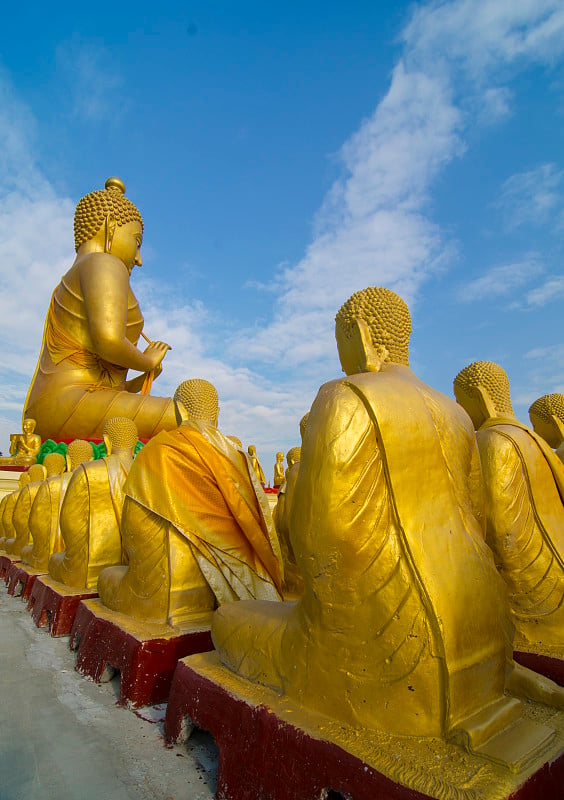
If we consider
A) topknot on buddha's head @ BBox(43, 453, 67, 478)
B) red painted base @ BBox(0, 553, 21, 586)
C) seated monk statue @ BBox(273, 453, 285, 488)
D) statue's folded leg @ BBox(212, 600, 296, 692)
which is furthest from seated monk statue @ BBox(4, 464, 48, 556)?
seated monk statue @ BBox(273, 453, 285, 488)

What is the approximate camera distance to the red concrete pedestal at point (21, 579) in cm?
488

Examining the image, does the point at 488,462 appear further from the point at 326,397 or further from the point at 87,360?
the point at 87,360

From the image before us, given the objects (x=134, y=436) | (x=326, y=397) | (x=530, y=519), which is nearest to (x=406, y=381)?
(x=326, y=397)

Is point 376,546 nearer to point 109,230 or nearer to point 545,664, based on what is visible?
point 545,664

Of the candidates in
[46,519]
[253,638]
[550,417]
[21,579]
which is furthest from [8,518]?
[550,417]

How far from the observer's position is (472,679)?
1273 millimetres

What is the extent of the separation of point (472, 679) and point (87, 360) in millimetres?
10432

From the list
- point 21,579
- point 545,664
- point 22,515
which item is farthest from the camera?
point 22,515

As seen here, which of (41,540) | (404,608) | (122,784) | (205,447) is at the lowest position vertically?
(122,784)

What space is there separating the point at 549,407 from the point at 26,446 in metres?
9.56

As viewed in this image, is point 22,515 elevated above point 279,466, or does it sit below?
below

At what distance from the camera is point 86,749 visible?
1.89 meters

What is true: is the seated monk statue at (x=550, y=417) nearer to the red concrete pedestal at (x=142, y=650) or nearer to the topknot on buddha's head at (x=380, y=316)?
the topknot on buddha's head at (x=380, y=316)

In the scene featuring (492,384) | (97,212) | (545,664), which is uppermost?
(97,212)
